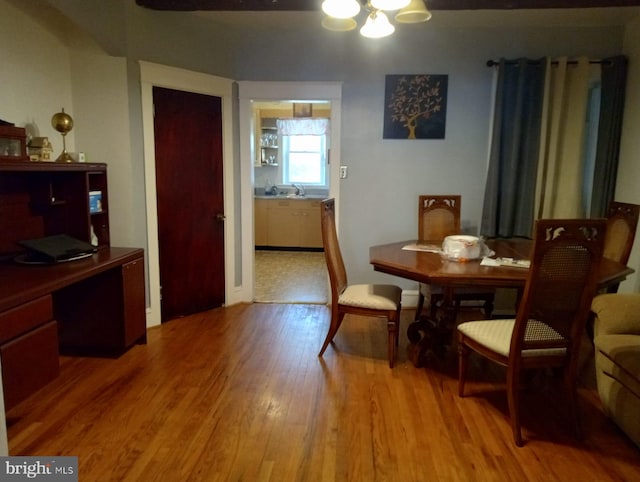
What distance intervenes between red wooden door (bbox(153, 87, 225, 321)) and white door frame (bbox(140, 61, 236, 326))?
49mm

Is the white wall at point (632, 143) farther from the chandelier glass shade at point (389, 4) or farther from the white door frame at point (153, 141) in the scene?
the white door frame at point (153, 141)

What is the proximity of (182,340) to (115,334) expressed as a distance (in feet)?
1.68

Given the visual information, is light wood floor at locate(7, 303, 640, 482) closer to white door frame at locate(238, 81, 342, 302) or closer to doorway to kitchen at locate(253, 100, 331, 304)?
white door frame at locate(238, 81, 342, 302)

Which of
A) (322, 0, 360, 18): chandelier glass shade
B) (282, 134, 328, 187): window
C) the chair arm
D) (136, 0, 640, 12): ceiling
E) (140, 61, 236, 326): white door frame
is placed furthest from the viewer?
(282, 134, 328, 187): window

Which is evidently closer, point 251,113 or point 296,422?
point 296,422

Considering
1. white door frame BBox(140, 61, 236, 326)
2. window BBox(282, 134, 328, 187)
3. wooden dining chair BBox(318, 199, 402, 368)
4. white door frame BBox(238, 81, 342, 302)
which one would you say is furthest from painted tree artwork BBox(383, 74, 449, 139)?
window BBox(282, 134, 328, 187)

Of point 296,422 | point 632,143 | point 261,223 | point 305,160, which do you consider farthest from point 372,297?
point 305,160

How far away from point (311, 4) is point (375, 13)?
41.4 inches

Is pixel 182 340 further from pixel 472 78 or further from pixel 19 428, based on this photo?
pixel 472 78

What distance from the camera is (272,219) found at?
6680 millimetres

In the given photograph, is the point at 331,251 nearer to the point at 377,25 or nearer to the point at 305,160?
the point at 377,25

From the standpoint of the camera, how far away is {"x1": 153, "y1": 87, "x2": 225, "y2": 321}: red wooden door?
11.6 feet

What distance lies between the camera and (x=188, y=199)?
373 centimetres

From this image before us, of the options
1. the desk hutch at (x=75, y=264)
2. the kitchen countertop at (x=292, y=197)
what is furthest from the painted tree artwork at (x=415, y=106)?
the kitchen countertop at (x=292, y=197)
